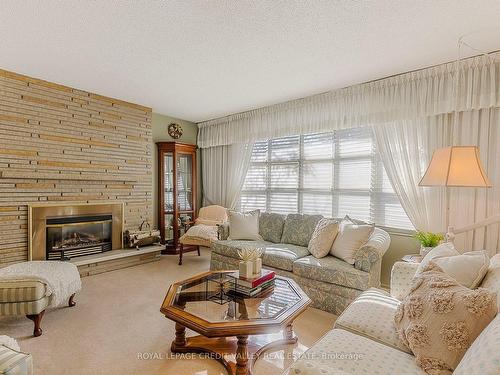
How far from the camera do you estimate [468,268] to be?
1473 millimetres

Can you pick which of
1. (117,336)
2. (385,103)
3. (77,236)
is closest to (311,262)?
(117,336)

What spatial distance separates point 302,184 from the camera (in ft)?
13.9

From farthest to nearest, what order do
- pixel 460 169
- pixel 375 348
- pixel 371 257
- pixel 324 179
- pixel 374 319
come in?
1. pixel 324 179
2. pixel 371 257
3. pixel 460 169
4. pixel 374 319
5. pixel 375 348

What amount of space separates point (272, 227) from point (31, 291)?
8.73ft

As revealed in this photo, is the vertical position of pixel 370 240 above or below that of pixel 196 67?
below

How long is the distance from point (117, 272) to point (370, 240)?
132 inches

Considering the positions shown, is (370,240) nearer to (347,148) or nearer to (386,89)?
(347,148)

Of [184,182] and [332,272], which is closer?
[332,272]

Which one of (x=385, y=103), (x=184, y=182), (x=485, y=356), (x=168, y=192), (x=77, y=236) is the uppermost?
(x=385, y=103)

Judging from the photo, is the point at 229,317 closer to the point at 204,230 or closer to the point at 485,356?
the point at 485,356

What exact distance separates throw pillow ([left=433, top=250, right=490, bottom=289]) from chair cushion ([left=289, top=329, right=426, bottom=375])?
505mm

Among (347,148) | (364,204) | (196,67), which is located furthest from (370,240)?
(196,67)

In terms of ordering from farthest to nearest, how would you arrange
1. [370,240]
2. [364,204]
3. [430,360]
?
[364,204], [370,240], [430,360]

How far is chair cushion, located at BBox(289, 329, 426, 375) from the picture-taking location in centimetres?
119
